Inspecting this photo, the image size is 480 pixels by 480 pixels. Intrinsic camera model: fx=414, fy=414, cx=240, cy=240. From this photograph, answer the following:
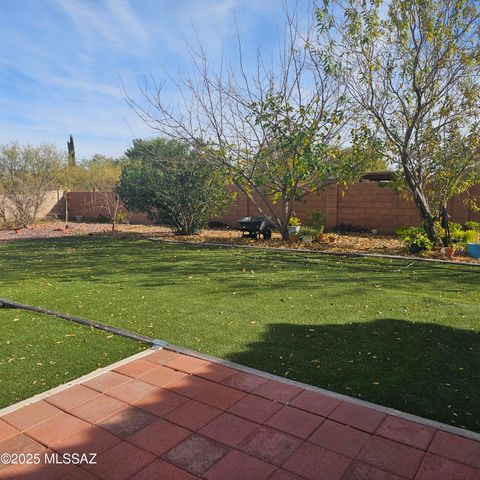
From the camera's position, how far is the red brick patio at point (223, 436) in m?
2.12

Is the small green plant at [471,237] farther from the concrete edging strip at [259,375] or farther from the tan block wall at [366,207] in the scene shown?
the concrete edging strip at [259,375]

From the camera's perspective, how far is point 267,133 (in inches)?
425

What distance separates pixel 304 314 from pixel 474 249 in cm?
563

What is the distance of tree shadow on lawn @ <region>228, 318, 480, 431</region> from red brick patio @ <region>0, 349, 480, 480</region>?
0.24 metres

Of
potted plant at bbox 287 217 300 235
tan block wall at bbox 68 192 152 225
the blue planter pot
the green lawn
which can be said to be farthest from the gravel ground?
tan block wall at bbox 68 192 152 225

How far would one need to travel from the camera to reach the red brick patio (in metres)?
2.12

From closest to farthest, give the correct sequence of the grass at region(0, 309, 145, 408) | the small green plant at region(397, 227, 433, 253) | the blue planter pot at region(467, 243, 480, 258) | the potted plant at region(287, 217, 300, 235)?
the grass at region(0, 309, 145, 408), the blue planter pot at region(467, 243, 480, 258), the small green plant at region(397, 227, 433, 253), the potted plant at region(287, 217, 300, 235)

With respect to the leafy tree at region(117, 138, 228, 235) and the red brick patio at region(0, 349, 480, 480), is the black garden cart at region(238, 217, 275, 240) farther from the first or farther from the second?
the red brick patio at region(0, 349, 480, 480)

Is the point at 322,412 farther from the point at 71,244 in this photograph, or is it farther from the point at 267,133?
the point at 71,244

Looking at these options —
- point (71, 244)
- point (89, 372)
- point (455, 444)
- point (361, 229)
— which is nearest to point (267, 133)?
point (361, 229)

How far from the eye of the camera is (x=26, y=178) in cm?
1961

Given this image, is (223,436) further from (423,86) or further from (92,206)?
(92,206)

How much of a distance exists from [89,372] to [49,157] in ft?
66.6

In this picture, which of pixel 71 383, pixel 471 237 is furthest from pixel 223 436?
pixel 471 237
